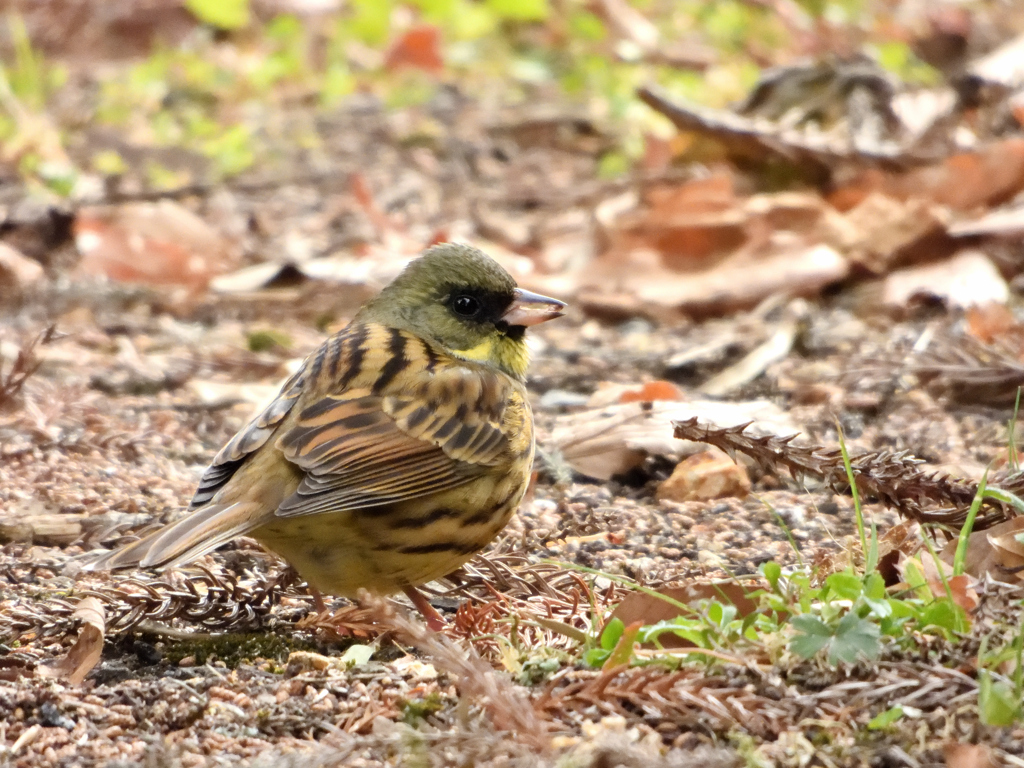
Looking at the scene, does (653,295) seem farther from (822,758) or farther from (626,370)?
(822,758)

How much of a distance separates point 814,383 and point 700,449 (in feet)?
3.31

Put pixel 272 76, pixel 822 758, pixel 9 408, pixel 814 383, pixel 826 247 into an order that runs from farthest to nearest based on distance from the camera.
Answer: pixel 272 76 → pixel 826 247 → pixel 814 383 → pixel 9 408 → pixel 822 758

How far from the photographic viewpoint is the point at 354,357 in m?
3.96

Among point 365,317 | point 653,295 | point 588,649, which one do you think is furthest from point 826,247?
point 588,649

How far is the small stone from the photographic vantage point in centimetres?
433

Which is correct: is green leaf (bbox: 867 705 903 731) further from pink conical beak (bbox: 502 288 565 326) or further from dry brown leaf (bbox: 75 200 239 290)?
dry brown leaf (bbox: 75 200 239 290)

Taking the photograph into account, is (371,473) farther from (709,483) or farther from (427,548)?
(709,483)

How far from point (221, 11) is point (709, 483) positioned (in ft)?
24.1

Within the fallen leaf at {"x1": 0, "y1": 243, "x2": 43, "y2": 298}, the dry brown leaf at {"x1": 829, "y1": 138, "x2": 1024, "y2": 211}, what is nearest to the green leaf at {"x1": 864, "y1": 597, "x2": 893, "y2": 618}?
the dry brown leaf at {"x1": 829, "y1": 138, "x2": 1024, "y2": 211}

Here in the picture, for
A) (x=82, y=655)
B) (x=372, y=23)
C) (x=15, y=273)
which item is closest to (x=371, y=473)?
(x=82, y=655)

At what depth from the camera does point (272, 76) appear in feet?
33.2

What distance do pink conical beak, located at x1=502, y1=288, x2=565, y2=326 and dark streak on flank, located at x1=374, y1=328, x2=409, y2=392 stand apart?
0.33m

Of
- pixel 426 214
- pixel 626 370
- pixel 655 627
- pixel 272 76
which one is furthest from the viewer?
pixel 272 76

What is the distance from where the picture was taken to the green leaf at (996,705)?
7.76ft
